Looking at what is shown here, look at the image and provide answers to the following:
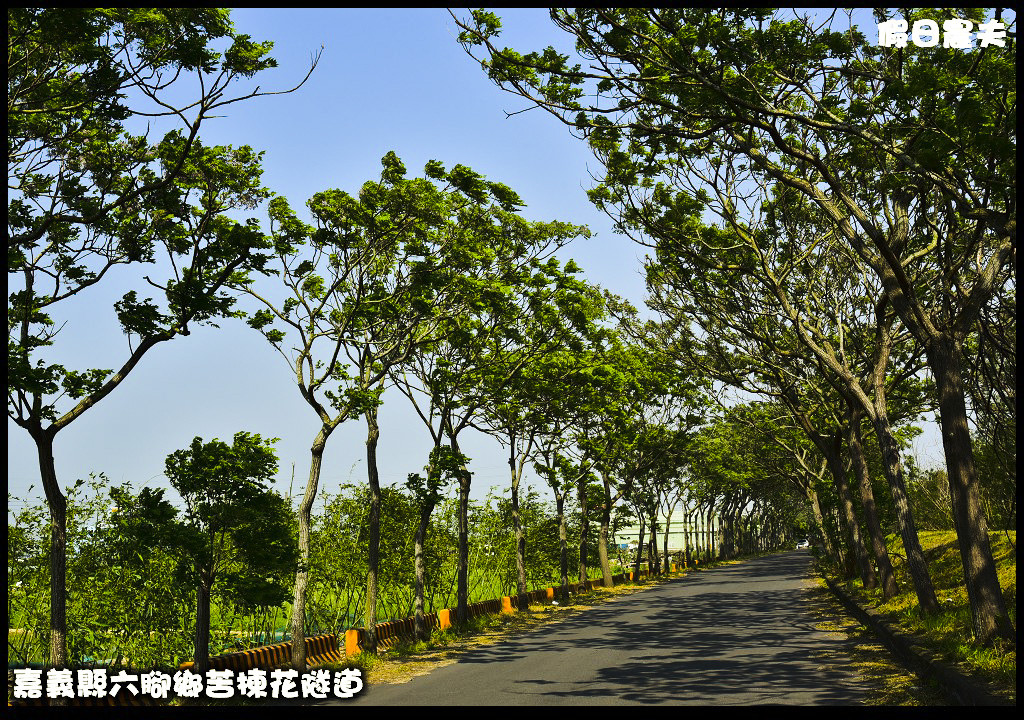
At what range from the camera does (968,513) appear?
38.5 ft

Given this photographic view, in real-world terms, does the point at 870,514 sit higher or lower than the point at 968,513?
lower

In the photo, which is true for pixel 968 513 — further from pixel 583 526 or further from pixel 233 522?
pixel 583 526

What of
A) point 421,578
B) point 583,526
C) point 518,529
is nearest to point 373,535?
point 421,578

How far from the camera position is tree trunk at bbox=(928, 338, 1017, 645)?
37.2 ft

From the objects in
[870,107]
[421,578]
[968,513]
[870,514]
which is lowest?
[421,578]

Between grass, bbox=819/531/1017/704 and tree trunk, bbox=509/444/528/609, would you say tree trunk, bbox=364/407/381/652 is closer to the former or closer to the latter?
grass, bbox=819/531/1017/704

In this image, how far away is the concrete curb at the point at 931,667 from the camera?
8664 millimetres

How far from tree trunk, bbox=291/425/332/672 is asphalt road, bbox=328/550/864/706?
1.83m

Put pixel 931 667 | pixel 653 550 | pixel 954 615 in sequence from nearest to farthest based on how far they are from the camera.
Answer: pixel 931 667 < pixel 954 615 < pixel 653 550

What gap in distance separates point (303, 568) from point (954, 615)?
11123 mm

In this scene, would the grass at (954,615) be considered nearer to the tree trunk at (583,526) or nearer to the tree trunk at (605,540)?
the tree trunk at (583,526)

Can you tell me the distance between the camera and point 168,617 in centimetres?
1538

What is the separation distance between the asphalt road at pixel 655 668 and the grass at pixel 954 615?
4.44ft
